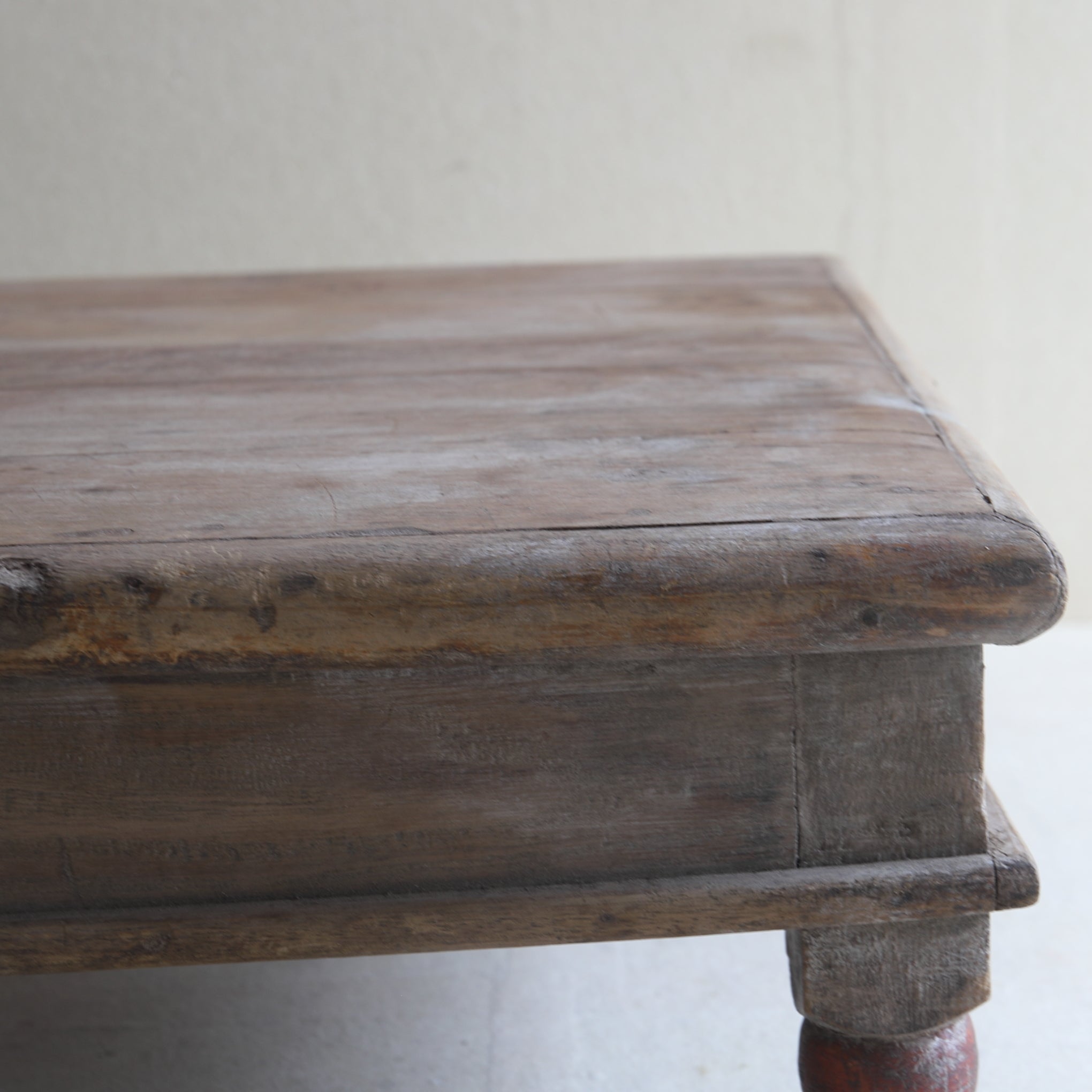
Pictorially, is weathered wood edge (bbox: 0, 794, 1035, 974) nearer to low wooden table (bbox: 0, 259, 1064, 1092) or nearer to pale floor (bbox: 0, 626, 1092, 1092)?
low wooden table (bbox: 0, 259, 1064, 1092)

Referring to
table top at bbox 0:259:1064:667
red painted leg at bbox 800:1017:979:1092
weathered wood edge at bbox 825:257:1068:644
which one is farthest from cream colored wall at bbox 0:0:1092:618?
red painted leg at bbox 800:1017:979:1092

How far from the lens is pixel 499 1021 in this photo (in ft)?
3.15

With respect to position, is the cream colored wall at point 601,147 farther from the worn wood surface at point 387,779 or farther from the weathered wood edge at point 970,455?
the worn wood surface at point 387,779

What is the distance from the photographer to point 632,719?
0.57m

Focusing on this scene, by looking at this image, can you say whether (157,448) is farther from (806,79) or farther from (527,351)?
(806,79)

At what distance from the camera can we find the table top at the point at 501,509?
54 centimetres

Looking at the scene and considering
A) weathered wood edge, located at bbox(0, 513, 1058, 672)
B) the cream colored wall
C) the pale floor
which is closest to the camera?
weathered wood edge, located at bbox(0, 513, 1058, 672)

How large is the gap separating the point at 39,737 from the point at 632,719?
27 cm

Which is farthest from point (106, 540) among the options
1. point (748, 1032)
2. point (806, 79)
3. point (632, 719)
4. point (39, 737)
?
point (806, 79)

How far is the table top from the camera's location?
54cm

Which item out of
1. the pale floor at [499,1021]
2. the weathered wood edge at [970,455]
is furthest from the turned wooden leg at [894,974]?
the pale floor at [499,1021]

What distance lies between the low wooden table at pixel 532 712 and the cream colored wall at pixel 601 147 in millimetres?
1290

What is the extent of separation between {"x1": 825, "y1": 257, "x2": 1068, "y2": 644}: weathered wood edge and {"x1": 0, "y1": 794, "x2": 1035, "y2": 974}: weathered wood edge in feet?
0.40

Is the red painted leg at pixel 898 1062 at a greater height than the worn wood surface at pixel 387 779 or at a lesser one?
lesser
